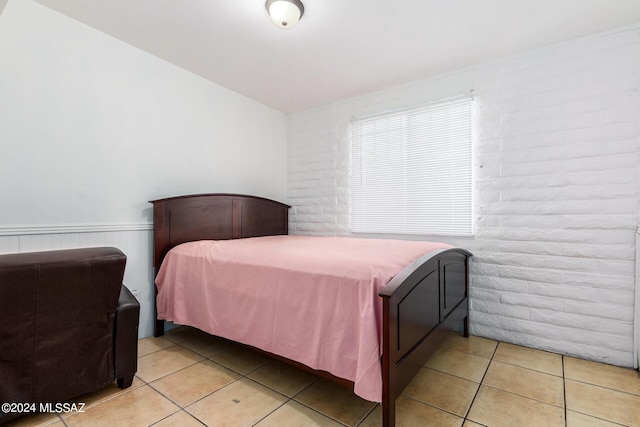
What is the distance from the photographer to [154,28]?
86.0 inches

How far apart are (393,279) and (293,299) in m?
0.57

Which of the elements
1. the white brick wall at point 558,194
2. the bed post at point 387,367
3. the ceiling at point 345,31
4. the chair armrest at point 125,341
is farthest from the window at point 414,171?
the chair armrest at point 125,341

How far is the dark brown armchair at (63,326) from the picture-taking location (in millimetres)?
1400

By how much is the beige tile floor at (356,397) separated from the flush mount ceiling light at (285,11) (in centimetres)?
222

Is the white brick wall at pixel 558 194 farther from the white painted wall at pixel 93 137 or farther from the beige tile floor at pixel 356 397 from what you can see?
the white painted wall at pixel 93 137

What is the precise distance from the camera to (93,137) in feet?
7.38

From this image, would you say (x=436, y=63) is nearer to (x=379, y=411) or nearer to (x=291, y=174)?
(x=291, y=174)

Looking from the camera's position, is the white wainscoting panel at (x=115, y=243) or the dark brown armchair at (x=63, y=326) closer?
the dark brown armchair at (x=63, y=326)

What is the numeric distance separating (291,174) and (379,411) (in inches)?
111

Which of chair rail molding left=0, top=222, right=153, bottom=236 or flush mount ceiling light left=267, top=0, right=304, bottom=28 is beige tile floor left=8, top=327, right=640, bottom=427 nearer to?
chair rail molding left=0, top=222, right=153, bottom=236

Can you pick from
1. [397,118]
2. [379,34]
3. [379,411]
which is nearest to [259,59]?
[379,34]

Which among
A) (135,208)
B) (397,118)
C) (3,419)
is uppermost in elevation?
(397,118)

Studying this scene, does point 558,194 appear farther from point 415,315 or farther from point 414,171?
point 415,315

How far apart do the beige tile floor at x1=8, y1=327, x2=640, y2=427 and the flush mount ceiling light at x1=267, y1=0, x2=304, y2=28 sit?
87.6 inches
